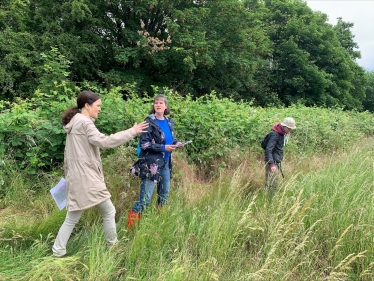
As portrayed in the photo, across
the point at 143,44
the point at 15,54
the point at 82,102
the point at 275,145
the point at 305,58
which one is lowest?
the point at 275,145

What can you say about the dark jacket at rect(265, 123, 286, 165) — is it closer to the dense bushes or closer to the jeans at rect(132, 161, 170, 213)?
the dense bushes

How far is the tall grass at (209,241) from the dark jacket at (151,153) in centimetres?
43

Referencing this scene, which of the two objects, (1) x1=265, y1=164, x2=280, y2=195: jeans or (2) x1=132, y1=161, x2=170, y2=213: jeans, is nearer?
(2) x1=132, y1=161, x2=170, y2=213: jeans

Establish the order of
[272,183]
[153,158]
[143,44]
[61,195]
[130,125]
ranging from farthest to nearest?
[143,44]
[130,125]
[272,183]
[153,158]
[61,195]

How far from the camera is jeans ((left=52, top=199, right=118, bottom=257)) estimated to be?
2771 millimetres

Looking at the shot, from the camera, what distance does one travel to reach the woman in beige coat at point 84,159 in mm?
2693

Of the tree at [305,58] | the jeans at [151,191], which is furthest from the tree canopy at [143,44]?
the jeans at [151,191]

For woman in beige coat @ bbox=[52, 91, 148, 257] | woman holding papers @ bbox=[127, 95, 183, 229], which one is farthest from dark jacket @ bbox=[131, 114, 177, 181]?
woman in beige coat @ bbox=[52, 91, 148, 257]

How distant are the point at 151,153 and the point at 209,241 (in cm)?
121

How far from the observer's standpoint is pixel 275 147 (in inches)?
186

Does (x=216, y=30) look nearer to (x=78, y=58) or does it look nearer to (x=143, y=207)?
(x=78, y=58)

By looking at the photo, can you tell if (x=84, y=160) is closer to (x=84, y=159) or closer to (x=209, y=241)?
(x=84, y=159)

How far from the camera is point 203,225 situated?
3053 millimetres

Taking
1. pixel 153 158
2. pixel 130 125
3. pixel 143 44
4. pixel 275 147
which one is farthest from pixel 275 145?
pixel 143 44
